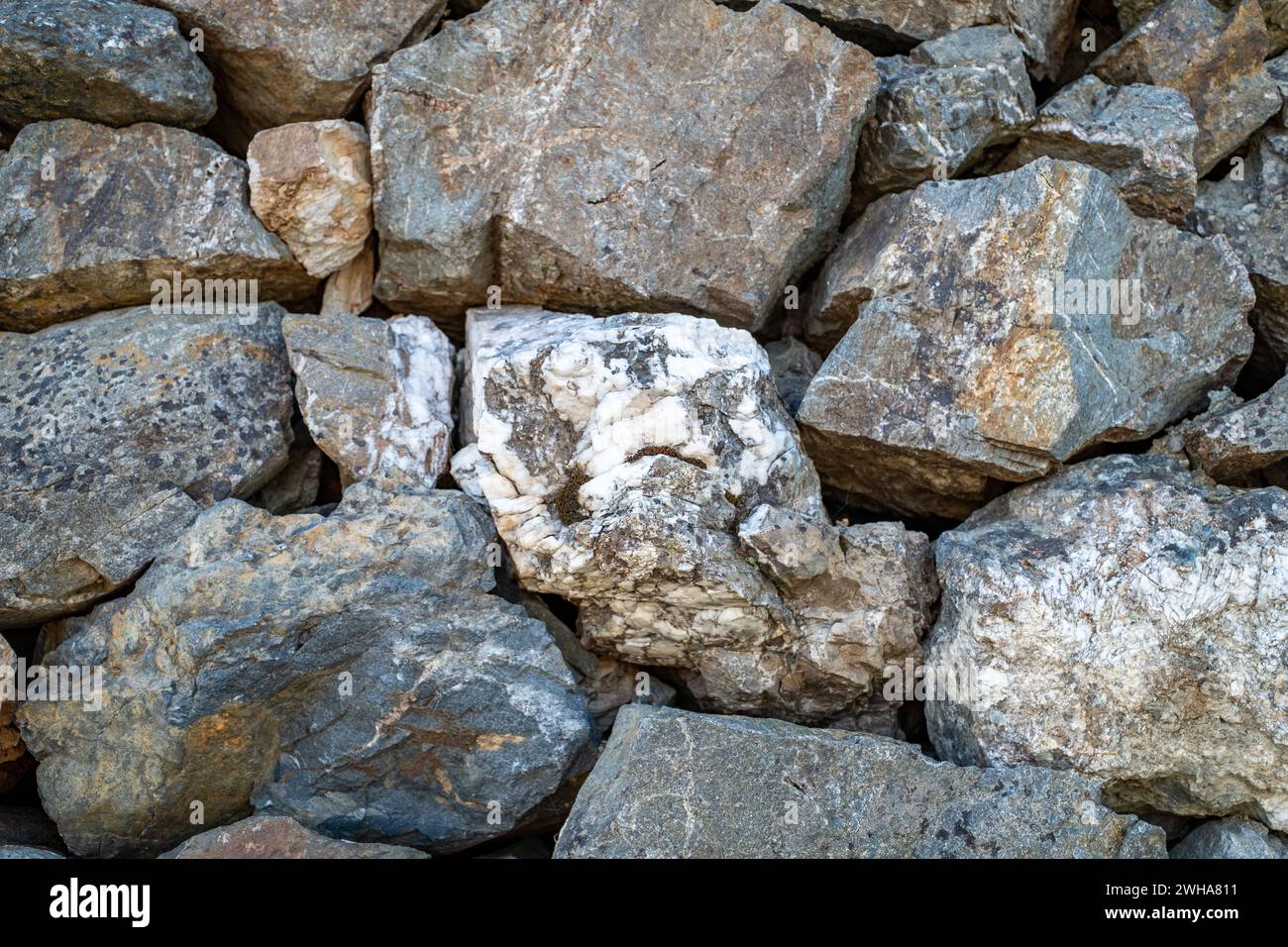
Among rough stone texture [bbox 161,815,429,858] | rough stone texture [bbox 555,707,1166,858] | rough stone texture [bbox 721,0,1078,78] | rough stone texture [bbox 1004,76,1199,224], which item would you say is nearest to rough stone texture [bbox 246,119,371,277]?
rough stone texture [bbox 721,0,1078,78]

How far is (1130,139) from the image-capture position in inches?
187

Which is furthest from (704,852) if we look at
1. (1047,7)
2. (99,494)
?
(1047,7)

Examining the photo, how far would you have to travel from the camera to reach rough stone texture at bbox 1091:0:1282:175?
16.1ft

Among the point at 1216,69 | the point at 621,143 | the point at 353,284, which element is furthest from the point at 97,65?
the point at 1216,69

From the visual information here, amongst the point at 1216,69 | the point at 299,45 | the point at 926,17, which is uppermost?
the point at 926,17

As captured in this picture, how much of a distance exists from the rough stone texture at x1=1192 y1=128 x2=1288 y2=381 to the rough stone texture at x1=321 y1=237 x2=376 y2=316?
134 inches

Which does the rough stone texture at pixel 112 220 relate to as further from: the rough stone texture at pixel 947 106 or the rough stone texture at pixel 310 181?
the rough stone texture at pixel 947 106

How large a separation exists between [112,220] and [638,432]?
220cm

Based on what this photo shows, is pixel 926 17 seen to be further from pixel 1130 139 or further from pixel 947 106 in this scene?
pixel 1130 139

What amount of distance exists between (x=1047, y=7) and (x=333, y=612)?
3.86 m

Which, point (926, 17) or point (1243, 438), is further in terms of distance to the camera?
point (926, 17)

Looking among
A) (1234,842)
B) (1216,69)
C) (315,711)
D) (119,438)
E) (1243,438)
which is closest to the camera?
(1234,842)

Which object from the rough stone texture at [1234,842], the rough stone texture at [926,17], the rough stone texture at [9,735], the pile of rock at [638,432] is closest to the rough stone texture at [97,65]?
the pile of rock at [638,432]

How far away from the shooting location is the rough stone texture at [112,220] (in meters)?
4.54
